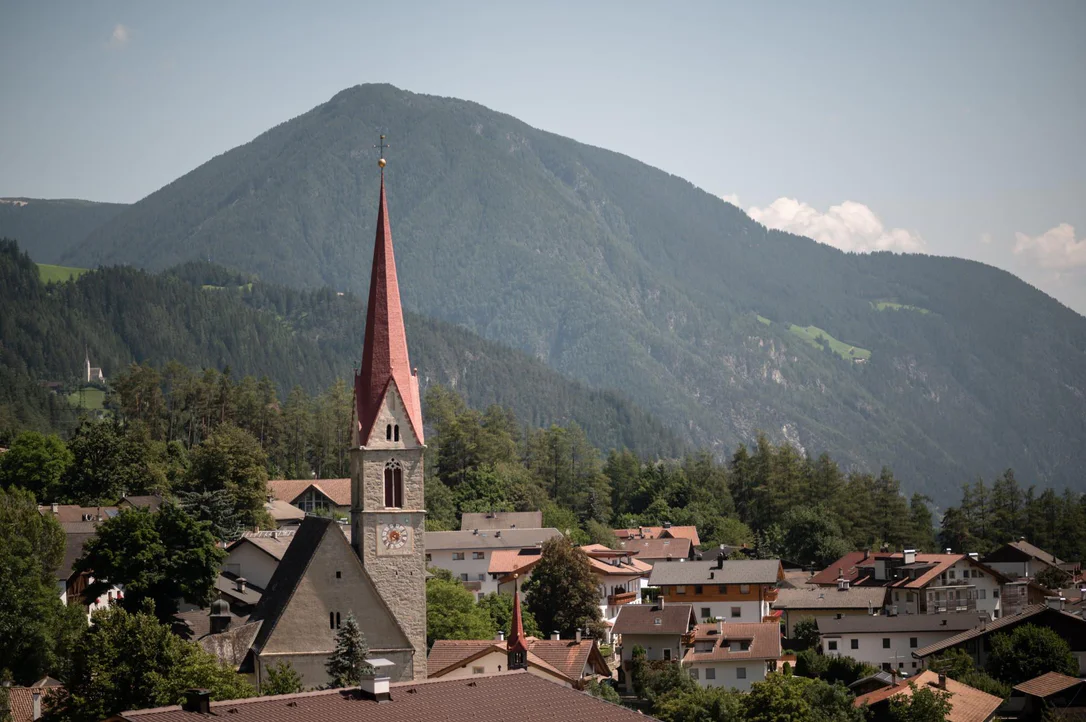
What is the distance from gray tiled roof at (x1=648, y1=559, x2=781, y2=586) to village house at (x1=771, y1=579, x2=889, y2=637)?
2.23 meters

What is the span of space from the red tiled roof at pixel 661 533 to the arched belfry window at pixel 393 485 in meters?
86.9

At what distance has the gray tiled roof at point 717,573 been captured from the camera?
364ft

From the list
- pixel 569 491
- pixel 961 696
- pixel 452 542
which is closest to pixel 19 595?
pixel 961 696

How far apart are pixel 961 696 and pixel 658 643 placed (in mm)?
20328

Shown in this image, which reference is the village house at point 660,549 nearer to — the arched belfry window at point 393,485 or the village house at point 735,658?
the village house at point 735,658

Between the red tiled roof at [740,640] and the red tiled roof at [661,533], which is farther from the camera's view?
the red tiled roof at [661,533]

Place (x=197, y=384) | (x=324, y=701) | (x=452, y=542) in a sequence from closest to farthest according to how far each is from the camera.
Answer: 1. (x=324, y=701)
2. (x=452, y=542)
3. (x=197, y=384)

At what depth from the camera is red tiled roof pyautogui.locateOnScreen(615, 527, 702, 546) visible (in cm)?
15125

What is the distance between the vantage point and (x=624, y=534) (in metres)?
155

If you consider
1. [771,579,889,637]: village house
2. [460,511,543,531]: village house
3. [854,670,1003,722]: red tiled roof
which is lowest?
[854,670,1003,722]: red tiled roof

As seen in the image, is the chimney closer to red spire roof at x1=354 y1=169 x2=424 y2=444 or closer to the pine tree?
the pine tree

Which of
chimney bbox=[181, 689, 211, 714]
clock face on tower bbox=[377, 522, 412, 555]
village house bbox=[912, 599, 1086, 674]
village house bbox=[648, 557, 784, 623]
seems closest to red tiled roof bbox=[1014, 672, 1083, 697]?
village house bbox=[912, 599, 1086, 674]

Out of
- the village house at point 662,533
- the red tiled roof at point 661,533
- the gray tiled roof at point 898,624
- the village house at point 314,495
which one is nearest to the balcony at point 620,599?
the gray tiled roof at point 898,624

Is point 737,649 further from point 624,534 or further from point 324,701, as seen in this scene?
point 624,534
